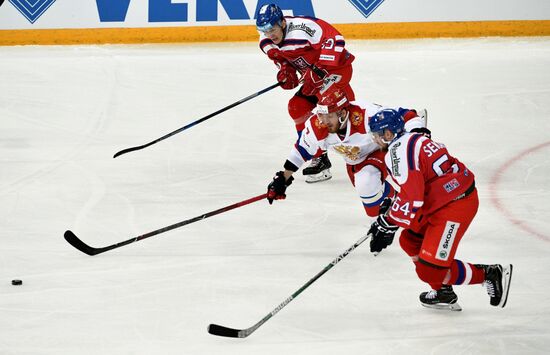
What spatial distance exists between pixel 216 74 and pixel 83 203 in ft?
8.11

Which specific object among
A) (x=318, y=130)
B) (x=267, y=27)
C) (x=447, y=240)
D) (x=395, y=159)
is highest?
(x=267, y=27)

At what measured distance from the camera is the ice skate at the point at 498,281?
3965 mm

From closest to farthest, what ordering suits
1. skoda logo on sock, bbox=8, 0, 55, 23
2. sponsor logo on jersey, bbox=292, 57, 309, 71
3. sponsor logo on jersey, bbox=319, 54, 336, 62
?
1. sponsor logo on jersey, bbox=319, 54, 336, 62
2. sponsor logo on jersey, bbox=292, 57, 309, 71
3. skoda logo on sock, bbox=8, 0, 55, 23

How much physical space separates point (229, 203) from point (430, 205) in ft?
6.03

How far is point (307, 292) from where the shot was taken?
14.1 feet

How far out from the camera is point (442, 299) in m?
4.02

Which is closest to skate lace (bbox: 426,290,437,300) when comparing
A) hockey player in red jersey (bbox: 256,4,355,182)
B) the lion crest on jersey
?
the lion crest on jersey

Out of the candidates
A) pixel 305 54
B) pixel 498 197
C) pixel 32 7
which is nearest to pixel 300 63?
pixel 305 54

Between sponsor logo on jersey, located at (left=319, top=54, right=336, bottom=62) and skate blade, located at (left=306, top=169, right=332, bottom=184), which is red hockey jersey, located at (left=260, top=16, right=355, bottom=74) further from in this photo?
skate blade, located at (left=306, top=169, right=332, bottom=184)

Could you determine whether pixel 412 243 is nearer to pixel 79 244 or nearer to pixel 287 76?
pixel 79 244

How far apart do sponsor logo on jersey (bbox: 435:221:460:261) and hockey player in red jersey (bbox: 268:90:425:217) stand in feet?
2.88

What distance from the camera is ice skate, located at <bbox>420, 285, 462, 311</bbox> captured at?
4.01m

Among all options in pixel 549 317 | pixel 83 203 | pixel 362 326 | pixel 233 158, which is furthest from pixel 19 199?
pixel 549 317

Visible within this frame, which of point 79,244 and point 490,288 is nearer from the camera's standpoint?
point 490,288
